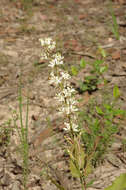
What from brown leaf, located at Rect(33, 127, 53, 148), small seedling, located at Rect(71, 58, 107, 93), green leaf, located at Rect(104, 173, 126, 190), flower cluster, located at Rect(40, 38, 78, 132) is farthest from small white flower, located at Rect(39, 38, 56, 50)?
small seedling, located at Rect(71, 58, 107, 93)

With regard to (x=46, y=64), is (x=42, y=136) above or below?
below

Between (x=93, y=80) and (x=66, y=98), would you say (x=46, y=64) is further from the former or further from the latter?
(x=66, y=98)

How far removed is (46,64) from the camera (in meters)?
3.23

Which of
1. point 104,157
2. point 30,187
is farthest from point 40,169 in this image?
point 104,157

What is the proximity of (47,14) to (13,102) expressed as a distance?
2.50 meters

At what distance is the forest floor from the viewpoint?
1.92 metres

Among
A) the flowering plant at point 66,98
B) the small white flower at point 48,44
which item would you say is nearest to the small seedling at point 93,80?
the flowering plant at point 66,98

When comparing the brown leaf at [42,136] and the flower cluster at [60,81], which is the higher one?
the flower cluster at [60,81]

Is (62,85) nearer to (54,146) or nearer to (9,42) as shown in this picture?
(54,146)

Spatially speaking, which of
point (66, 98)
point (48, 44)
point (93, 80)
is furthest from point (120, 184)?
point (93, 80)

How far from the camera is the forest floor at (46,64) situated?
1.92m

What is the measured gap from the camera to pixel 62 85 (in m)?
1.50

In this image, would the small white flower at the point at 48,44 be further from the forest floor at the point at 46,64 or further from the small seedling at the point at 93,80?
the small seedling at the point at 93,80

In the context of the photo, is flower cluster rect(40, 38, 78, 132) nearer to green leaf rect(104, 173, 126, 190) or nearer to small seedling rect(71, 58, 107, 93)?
green leaf rect(104, 173, 126, 190)
